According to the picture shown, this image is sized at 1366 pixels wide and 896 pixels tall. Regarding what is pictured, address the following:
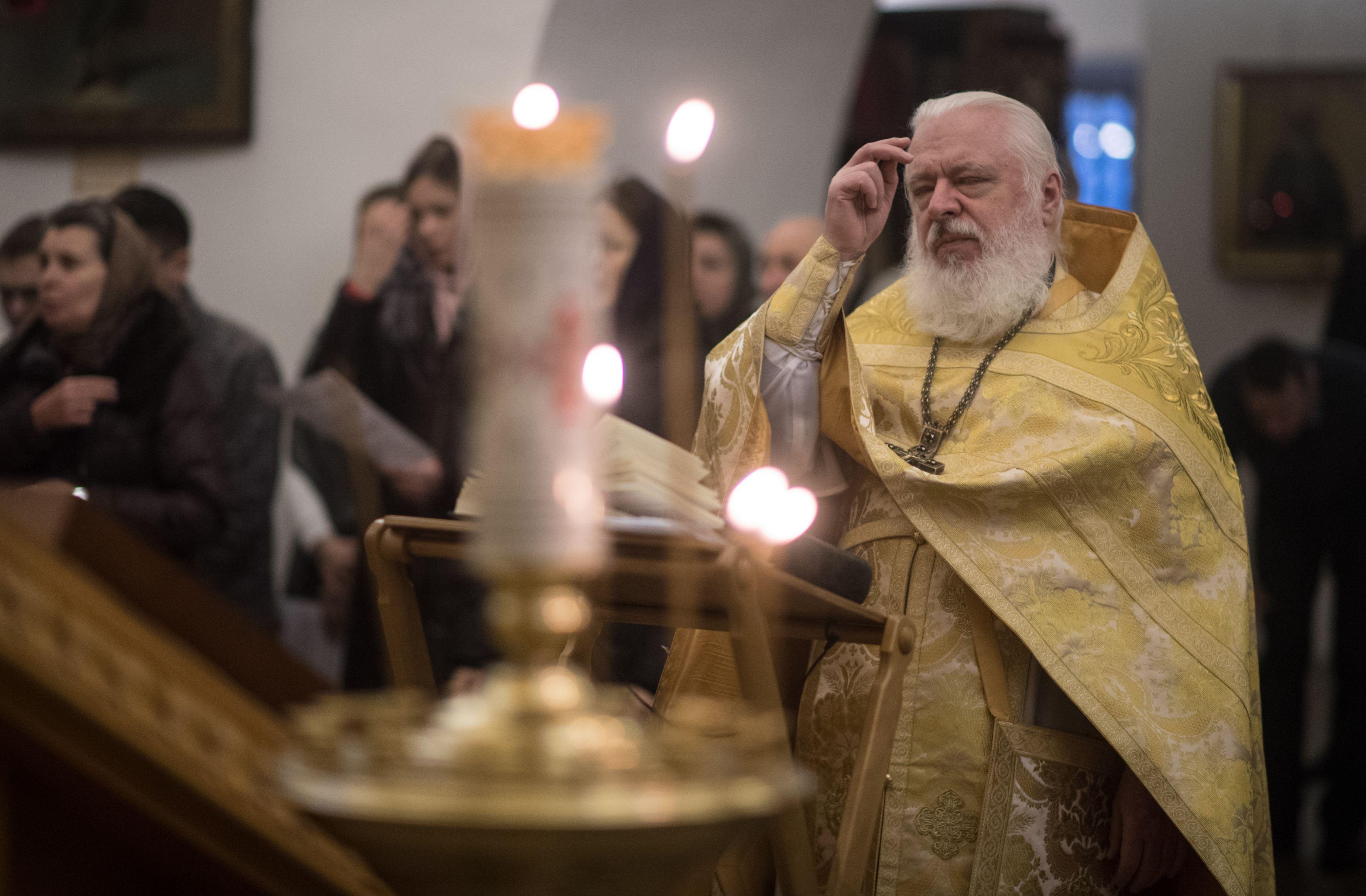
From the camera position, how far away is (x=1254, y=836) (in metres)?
2.18

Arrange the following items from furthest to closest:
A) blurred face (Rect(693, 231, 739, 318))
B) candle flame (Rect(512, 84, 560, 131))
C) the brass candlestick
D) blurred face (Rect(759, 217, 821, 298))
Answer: blurred face (Rect(759, 217, 821, 298)), blurred face (Rect(693, 231, 739, 318)), candle flame (Rect(512, 84, 560, 131)), the brass candlestick

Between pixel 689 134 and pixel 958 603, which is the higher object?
pixel 689 134

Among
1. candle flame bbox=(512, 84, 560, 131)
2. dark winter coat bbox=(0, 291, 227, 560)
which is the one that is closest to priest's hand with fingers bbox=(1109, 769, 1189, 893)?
candle flame bbox=(512, 84, 560, 131)

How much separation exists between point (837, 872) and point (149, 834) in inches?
34.3

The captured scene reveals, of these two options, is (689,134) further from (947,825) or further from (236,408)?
(236,408)

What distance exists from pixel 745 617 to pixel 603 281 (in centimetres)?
243

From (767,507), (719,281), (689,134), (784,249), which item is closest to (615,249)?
(719,281)

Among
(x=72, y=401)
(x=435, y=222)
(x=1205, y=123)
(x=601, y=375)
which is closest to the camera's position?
(x=601, y=375)

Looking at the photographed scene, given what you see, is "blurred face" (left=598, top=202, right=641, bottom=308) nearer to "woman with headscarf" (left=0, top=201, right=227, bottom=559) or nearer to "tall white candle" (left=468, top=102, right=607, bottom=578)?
"woman with headscarf" (left=0, top=201, right=227, bottom=559)

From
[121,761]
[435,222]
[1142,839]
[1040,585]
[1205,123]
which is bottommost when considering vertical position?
[1142,839]

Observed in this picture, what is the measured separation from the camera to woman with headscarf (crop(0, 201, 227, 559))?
388 cm

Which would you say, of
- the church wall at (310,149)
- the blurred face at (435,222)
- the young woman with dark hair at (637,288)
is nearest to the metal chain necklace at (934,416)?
the young woman with dark hair at (637,288)

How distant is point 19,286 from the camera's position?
176 inches

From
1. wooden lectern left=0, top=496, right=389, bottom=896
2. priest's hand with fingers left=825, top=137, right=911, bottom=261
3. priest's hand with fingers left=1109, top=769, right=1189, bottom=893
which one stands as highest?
→ priest's hand with fingers left=825, top=137, right=911, bottom=261
